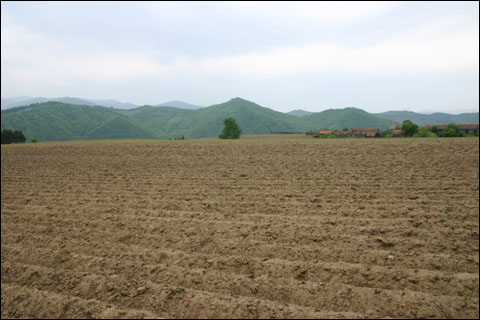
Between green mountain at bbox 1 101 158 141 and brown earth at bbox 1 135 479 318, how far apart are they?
136946 millimetres

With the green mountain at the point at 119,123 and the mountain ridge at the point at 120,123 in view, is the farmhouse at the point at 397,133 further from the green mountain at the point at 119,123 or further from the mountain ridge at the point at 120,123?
the green mountain at the point at 119,123

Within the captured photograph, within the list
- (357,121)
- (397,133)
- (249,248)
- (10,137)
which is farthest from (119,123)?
(249,248)

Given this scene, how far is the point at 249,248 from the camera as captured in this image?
596cm

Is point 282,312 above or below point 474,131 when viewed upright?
below

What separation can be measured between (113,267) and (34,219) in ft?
16.1

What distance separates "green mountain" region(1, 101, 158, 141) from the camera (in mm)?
124356

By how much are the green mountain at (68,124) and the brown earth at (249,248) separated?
449 ft

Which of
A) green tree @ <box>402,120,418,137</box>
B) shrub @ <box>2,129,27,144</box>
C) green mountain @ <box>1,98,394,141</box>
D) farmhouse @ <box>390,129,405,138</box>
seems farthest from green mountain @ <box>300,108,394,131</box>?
shrub @ <box>2,129,27,144</box>

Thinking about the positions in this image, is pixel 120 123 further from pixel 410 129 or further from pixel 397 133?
pixel 410 129

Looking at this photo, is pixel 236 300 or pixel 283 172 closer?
pixel 236 300

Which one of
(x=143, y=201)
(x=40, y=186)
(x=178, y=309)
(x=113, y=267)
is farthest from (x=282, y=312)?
(x=40, y=186)

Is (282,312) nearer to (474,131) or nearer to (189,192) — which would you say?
(189,192)

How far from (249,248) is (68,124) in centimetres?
16702

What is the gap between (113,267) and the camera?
5.55 meters
